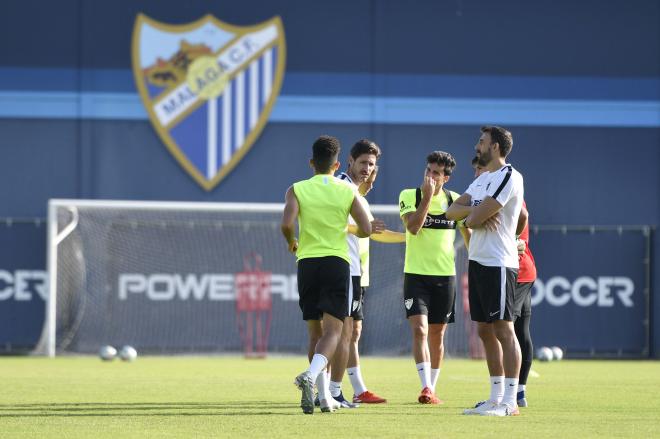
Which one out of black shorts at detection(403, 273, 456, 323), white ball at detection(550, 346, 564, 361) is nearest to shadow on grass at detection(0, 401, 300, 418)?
black shorts at detection(403, 273, 456, 323)

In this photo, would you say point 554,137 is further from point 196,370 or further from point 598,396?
point 598,396

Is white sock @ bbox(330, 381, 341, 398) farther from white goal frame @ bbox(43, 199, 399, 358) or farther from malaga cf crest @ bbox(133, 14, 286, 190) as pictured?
malaga cf crest @ bbox(133, 14, 286, 190)

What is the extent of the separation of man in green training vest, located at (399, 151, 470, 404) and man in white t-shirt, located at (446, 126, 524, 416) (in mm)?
1231

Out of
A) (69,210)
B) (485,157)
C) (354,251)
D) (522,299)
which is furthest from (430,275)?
(69,210)

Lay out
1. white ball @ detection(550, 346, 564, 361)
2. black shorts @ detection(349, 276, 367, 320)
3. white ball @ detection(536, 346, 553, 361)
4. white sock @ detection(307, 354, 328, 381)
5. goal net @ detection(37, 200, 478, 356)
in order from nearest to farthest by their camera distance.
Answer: white sock @ detection(307, 354, 328, 381), black shorts @ detection(349, 276, 367, 320), white ball @ detection(536, 346, 553, 361), white ball @ detection(550, 346, 564, 361), goal net @ detection(37, 200, 478, 356)

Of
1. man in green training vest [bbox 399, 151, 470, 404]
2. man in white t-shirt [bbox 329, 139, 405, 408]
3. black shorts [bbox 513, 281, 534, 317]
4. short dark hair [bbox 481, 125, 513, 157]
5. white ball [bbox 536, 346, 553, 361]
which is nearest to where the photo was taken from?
short dark hair [bbox 481, 125, 513, 157]

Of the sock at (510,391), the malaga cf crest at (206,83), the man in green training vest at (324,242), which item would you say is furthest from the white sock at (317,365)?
the malaga cf crest at (206,83)

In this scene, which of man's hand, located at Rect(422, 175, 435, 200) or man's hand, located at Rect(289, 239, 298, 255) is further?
man's hand, located at Rect(422, 175, 435, 200)

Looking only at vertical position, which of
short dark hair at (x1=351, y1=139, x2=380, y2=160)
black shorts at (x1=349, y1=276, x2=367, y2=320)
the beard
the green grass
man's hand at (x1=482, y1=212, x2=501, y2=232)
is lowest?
the green grass

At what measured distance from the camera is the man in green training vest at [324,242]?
8633mm

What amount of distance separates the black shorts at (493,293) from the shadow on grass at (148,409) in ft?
4.97

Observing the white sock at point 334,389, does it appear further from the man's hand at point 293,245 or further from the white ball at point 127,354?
the white ball at point 127,354

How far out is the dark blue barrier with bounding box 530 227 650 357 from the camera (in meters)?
21.0

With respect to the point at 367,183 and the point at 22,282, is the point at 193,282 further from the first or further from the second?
the point at 367,183
